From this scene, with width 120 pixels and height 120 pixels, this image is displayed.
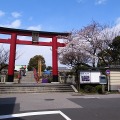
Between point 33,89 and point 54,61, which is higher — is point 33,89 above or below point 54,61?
below

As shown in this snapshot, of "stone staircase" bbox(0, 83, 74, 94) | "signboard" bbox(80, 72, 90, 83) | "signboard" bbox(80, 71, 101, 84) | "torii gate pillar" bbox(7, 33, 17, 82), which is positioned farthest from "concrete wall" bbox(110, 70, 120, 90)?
"torii gate pillar" bbox(7, 33, 17, 82)

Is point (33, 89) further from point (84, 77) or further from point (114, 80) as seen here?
point (114, 80)

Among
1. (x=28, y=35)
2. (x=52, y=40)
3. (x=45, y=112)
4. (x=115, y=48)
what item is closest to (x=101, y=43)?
(x=115, y=48)

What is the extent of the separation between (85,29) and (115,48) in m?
4.83

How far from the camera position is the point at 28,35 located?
3167cm

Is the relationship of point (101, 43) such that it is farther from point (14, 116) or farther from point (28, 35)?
point (14, 116)

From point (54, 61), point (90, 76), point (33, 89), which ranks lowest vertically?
point (33, 89)

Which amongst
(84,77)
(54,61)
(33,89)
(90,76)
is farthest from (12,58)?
(90,76)

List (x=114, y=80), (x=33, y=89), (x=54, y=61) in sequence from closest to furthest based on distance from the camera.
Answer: (x=33, y=89) < (x=114, y=80) < (x=54, y=61)

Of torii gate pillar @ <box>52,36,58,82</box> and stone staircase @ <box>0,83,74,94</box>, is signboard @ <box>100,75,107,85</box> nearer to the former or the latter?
stone staircase @ <box>0,83,74,94</box>

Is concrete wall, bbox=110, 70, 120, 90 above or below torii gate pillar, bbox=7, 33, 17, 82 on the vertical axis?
below

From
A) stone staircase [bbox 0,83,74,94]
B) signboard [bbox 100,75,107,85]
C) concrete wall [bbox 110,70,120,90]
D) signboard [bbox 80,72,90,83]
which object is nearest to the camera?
signboard [bbox 100,75,107,85]

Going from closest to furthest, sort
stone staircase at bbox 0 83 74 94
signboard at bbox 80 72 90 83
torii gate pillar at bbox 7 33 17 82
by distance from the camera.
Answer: stone staircase at bbox 0 83 74 94
signboard at bbox 80 72 90 83
torii gate pillar at bbox 7 33 17 82

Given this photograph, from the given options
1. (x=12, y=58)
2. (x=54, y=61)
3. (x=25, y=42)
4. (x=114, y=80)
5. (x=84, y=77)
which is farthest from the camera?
(x=25, y=42)
